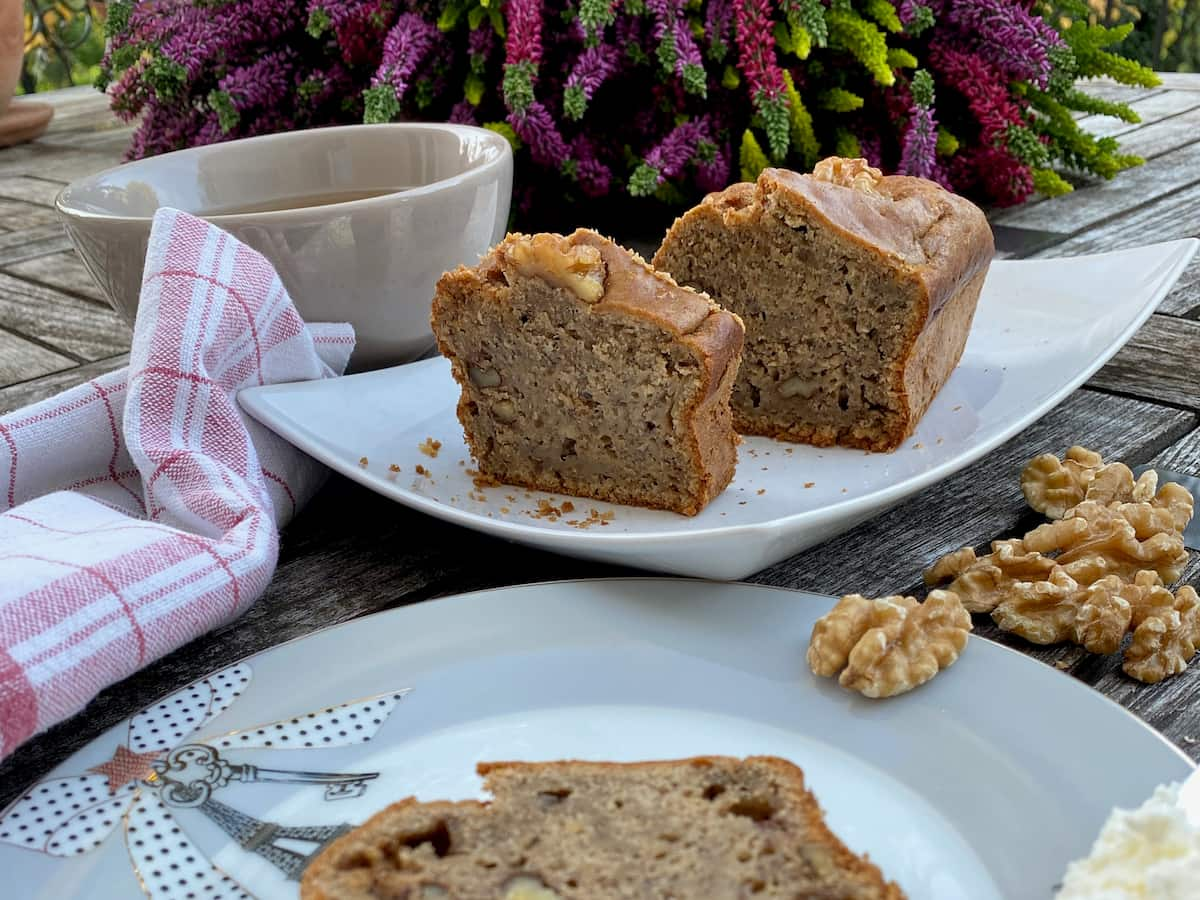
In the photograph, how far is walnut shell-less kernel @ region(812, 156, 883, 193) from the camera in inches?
74.3

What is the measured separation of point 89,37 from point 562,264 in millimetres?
6717

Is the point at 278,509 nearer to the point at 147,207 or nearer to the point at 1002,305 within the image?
the point at 147,207

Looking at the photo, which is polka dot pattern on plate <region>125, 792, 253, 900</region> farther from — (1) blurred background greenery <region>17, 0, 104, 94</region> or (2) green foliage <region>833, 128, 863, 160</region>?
(1) blurred background greenery <region>17, 0, 104, 94</region>

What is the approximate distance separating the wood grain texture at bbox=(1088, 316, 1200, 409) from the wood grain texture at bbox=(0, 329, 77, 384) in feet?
6.35

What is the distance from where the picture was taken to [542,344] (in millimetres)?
1647

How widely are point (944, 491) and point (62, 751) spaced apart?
115 centimetres

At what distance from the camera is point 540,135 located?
2.54m

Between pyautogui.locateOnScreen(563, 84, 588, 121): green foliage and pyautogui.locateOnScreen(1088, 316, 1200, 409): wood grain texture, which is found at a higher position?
pyautogui.locateOnScreen(563, 84, 588, 121): green foliage

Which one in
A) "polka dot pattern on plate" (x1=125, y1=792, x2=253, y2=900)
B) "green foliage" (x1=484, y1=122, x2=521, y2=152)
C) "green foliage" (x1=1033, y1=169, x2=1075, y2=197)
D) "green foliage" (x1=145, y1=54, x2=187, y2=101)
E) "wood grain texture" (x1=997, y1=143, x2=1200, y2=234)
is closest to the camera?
"polka dot pattern on plate" (x1=125, y1=792, x2=253, y2=900)

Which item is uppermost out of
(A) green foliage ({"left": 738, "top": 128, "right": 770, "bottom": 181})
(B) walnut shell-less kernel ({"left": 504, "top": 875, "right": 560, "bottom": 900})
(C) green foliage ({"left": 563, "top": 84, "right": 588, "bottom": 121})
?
(C) green foliage ({"left": 563, "top": 84, "right": 588, "bottom": 121})

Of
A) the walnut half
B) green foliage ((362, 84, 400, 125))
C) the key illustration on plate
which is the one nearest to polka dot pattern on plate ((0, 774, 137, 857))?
the key illustration on plate

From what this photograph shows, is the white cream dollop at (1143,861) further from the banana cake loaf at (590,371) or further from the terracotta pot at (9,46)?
the terracotta pot at (9,46)

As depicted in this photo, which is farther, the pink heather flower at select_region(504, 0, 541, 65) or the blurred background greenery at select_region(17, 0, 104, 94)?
the blurred background greenery at select_region(17, 0, 104, 94)

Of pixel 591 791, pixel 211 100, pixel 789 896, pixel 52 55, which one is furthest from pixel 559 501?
pixel 52 55
